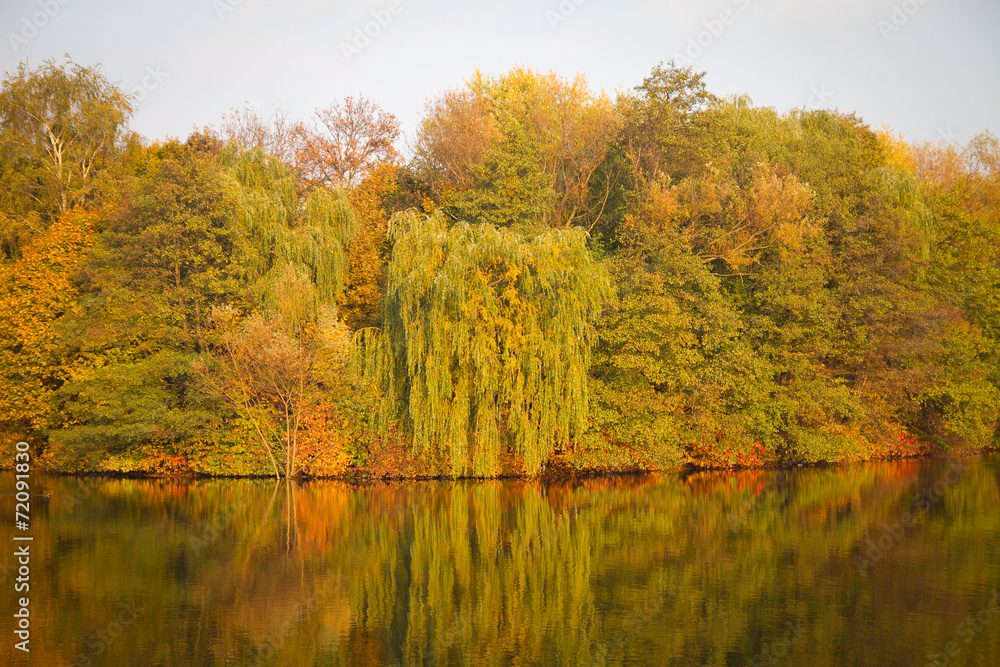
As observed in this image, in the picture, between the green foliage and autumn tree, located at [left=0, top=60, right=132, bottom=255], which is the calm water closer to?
the green foliage

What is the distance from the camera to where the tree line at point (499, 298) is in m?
31.4

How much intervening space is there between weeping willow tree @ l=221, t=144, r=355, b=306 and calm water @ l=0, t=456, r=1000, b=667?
1003cm

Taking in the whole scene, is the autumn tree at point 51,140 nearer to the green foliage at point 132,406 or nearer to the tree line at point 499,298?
the tree line at point 499,298

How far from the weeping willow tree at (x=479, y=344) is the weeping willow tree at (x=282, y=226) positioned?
4809 millimetres

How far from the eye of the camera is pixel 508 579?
17.1 m

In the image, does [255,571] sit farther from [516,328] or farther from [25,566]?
[516,328]

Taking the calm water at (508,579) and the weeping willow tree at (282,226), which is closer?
the calm water at (508,579)

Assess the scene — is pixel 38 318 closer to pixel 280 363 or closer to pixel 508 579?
pixel 280 363

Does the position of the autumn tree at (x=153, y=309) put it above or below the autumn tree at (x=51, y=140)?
below

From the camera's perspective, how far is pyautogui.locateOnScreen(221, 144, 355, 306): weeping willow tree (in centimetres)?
3466

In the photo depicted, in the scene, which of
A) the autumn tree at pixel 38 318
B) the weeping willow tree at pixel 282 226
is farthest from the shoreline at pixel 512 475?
the weeping willow tree at pixel 282 226

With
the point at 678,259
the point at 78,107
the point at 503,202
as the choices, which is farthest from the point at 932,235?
the point at 78,107

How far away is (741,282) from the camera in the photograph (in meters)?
40.7

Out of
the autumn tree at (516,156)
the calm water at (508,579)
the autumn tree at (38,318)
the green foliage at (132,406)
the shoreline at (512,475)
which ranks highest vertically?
the autumn tree at (516,156)
